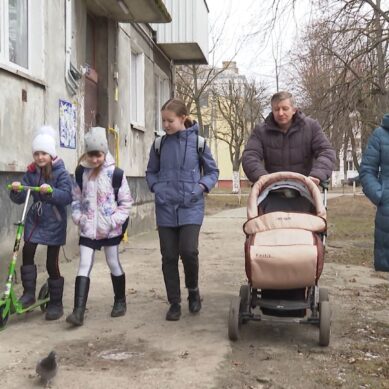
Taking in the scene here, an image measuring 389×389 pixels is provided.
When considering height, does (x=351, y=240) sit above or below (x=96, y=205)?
below

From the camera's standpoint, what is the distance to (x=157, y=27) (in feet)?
42.7

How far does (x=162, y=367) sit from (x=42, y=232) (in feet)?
5.74

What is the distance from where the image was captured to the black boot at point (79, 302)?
481 centimetres

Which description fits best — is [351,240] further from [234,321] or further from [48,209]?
[48,209]

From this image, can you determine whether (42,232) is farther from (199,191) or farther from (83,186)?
(199,191)

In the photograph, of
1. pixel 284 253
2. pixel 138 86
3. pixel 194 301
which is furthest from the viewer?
pixel 138 86

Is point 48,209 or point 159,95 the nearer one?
point 48,209

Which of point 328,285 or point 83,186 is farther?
point 328,285

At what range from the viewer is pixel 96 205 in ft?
16.6

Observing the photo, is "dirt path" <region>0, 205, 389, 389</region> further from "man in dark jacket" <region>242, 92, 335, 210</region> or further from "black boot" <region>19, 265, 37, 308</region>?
"man in dark jacket" <region>242, 92, 335, 210</region>

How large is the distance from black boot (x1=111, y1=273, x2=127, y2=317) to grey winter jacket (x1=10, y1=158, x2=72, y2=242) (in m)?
0.60

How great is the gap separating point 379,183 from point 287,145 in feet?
2.65

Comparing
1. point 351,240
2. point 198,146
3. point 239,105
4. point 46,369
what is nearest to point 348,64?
point 351,240

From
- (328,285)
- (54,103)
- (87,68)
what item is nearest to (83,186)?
(54,103)
